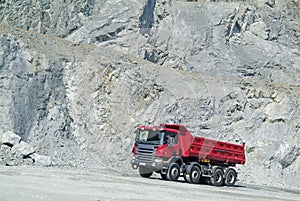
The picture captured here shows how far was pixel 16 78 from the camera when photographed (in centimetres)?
2619

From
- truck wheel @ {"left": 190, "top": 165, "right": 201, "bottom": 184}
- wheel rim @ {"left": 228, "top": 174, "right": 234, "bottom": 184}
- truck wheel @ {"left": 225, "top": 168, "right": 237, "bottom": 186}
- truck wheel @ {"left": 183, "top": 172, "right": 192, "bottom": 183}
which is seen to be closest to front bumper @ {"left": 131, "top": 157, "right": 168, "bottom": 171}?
truck wheel @ {"left": 183, "top": 172, "right": 192, "bottom": 183}

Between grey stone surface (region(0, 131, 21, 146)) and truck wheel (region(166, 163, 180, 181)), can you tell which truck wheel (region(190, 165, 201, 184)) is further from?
grey stone surface (region(0, 131, 21, 146))

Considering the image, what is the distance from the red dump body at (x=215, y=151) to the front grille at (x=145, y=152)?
1.60 metres

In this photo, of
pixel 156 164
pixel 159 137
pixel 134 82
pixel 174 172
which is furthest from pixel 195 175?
pixel 134 82

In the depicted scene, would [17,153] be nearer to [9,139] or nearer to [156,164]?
[9,139]

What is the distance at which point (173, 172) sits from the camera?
19016mm

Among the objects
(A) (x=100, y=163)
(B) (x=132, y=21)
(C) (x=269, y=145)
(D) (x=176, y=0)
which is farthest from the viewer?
(D) (x=176, y=0)

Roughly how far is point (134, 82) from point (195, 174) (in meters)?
10.7

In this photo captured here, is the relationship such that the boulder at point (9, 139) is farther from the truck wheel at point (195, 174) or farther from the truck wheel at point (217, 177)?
the truck wheel at point (217, 177)

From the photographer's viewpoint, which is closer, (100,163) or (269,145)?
(100,163)

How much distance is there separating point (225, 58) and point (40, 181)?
27606 mm

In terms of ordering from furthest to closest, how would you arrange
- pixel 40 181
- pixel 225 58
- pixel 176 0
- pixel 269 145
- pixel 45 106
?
pixel 176 0 → pixel 225 58 → pixel 269 145 → pixel 45 106 → pixel 40 181

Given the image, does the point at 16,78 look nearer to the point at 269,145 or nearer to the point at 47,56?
the point at 47,56

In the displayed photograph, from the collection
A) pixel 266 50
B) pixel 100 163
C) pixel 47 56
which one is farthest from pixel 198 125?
Result: pixel 266 50
